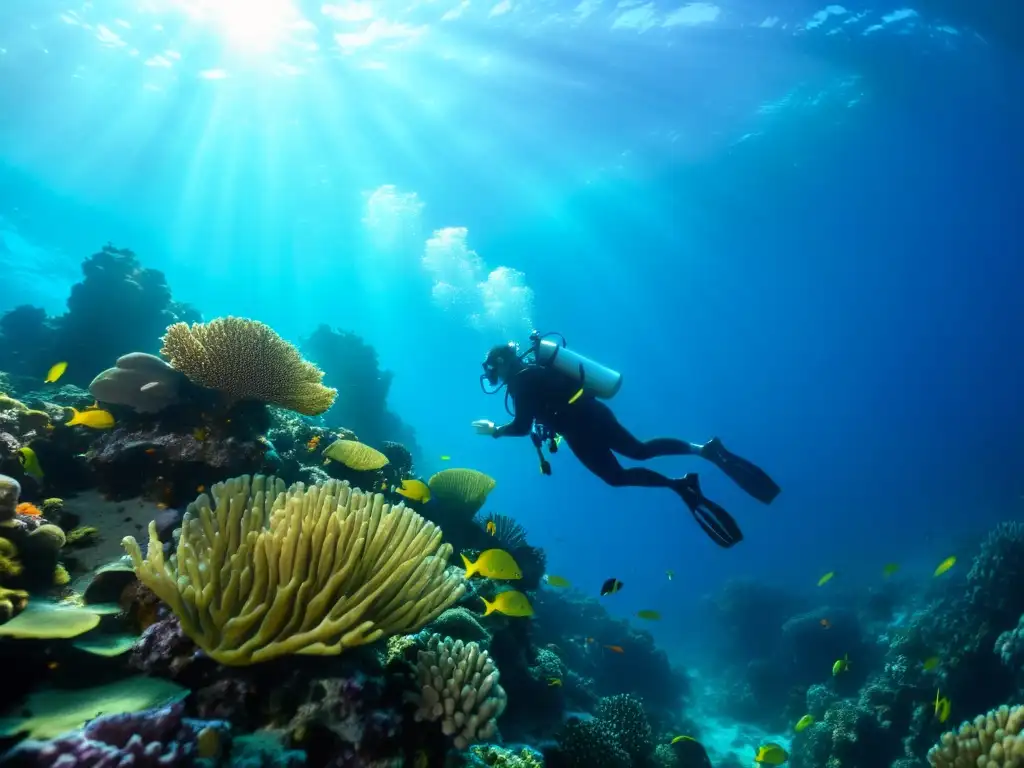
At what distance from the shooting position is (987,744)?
4.07m

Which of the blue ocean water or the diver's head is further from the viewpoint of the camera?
the blue ocean water

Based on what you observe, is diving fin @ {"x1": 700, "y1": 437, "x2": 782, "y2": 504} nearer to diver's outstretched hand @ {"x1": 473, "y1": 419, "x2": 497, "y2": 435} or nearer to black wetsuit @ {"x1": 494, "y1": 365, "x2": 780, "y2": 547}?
black wetsuit @ {"x1": 494, "y1": 365, "x2": 780, "y2": 547}

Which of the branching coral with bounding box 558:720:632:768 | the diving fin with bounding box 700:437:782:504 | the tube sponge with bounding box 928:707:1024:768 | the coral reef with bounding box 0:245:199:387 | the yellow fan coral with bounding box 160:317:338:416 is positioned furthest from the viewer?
the coral reef with bounding box 0:245:199:387

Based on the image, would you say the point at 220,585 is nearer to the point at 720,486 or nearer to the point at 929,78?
the point at 929,78

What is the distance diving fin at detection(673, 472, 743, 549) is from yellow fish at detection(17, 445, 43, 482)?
322 inches

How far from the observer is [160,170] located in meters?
33.4

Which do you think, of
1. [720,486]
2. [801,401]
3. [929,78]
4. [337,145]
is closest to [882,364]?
[801,401]

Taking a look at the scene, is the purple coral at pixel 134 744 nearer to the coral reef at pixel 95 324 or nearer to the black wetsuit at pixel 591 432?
the black wetsuit at pixel 591 432

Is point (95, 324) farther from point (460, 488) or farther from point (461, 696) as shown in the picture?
point (461, 696)

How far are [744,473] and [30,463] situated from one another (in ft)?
→ 32.8

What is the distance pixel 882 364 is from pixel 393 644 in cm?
11665

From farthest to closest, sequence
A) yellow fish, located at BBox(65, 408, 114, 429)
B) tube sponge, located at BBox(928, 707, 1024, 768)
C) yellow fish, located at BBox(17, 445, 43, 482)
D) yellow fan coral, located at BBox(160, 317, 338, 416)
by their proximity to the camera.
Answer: yellow fish, located at BBox(65, 408, 114, 429) < yellow fan coral, located at BBox(160, 317, 338, 416) < yellow fish, located at BBox(17, 445, 43, 482) < tube sponge, located at BBox(928, 707, 1024, 768)

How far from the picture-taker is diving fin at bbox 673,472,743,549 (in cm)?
789

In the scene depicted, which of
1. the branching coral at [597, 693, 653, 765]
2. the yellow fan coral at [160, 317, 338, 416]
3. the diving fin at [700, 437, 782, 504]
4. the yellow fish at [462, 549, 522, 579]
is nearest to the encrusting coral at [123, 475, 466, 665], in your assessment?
the yellow fan coral at [160, 317, 338, 416]
